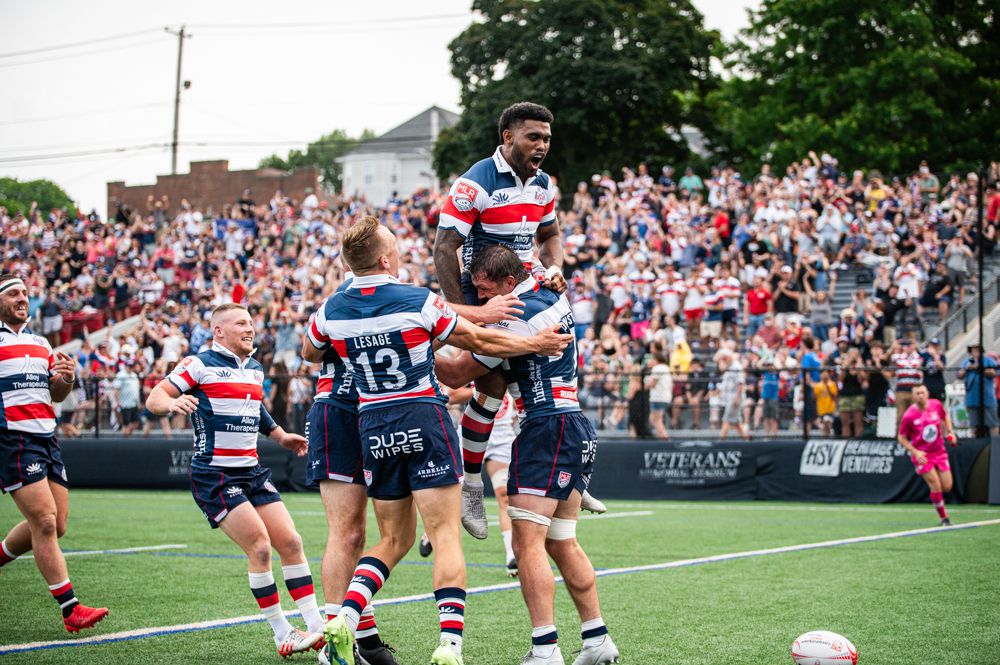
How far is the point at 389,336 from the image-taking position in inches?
219

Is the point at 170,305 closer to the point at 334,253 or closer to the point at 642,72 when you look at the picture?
the point at 334,253

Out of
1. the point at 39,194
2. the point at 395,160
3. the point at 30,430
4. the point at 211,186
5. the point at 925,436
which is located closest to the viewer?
the point at 30,430

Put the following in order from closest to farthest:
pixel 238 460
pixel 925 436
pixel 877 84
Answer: pixel 238 460, pixel 925 436, pixel 877 84

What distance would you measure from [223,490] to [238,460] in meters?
0.22

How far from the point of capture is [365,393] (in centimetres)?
569

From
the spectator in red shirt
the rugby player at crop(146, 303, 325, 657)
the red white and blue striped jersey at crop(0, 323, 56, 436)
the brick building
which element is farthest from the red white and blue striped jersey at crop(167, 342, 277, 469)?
the brick building

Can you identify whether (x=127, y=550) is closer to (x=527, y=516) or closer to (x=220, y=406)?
(x=220, y=406)

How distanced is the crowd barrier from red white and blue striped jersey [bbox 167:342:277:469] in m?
12.1

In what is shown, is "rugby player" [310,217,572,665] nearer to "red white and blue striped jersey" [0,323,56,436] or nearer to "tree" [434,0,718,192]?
"red white and blue striped jersey" [0,323,56,436]

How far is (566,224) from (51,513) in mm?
19470

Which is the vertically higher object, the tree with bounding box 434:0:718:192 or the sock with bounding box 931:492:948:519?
the tree with bounding box 434:0:718:192

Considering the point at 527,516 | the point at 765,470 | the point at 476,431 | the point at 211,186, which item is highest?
the point at 211,186

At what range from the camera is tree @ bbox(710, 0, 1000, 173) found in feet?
120

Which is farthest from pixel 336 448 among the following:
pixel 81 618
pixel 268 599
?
pixel 81 618
